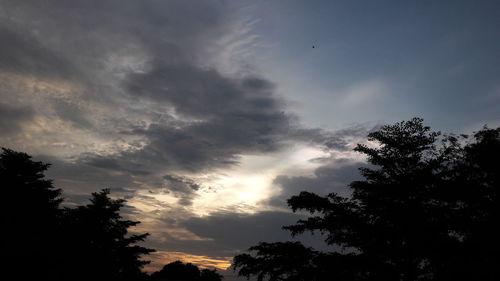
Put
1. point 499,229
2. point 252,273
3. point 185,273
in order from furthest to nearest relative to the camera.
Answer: point 185,273 → point 252,273 → point 499,229

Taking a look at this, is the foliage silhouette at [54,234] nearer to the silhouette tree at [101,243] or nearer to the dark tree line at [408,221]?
the silhouette tree at [101,243]

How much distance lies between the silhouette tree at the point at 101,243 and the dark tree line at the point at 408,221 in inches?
565

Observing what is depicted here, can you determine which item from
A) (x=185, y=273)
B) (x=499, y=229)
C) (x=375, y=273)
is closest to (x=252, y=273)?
(x=375, y=273)

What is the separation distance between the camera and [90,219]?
90.3 feet

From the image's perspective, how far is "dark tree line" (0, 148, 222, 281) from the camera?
18.1 meters

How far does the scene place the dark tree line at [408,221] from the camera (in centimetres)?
1417

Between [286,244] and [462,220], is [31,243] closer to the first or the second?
[286,244]

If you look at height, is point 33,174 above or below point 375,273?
above

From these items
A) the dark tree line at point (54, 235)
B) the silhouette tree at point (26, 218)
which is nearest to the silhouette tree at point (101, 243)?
the dark tree line at point (54, 235)

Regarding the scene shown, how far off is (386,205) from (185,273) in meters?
52.4

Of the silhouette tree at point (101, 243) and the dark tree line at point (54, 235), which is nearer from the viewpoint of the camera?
the dark tree line at point (54, 235)

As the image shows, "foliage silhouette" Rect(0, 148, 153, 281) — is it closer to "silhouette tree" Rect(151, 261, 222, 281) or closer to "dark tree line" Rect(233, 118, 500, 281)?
"dark tree line" Rect(233, 118, 500, 281)

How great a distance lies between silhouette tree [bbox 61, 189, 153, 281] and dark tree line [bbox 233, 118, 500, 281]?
47.1 ft

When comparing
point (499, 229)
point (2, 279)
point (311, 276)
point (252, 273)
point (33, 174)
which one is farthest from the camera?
point (33, 174)
